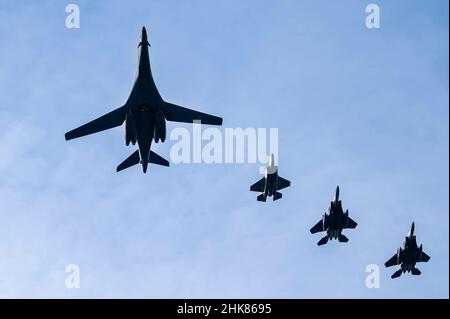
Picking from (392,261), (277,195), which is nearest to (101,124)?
(277,195)

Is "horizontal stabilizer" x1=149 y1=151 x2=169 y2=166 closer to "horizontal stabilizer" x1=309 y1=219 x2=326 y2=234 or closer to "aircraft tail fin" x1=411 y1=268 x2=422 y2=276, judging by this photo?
"horizontal stabilizer" x1=309 y1=219 x2=326 y2=234

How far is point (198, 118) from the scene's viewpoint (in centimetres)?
5838

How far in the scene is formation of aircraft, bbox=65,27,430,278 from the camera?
53.6 meters

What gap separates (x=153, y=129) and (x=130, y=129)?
215 centimetres

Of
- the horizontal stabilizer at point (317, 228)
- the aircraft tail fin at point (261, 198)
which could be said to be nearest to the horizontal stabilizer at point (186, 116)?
the aircraft tail fin at point (261, 198)

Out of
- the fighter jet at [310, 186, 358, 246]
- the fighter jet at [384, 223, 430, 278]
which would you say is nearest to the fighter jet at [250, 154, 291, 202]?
the fighter jet at [310, 186, 358, 246]

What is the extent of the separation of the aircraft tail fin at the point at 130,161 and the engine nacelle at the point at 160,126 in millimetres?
6405

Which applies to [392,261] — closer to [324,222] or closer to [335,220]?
[335,220]

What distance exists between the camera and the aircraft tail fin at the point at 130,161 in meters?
60.7

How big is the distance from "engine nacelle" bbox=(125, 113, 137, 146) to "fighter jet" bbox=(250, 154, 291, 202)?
55.9ft
